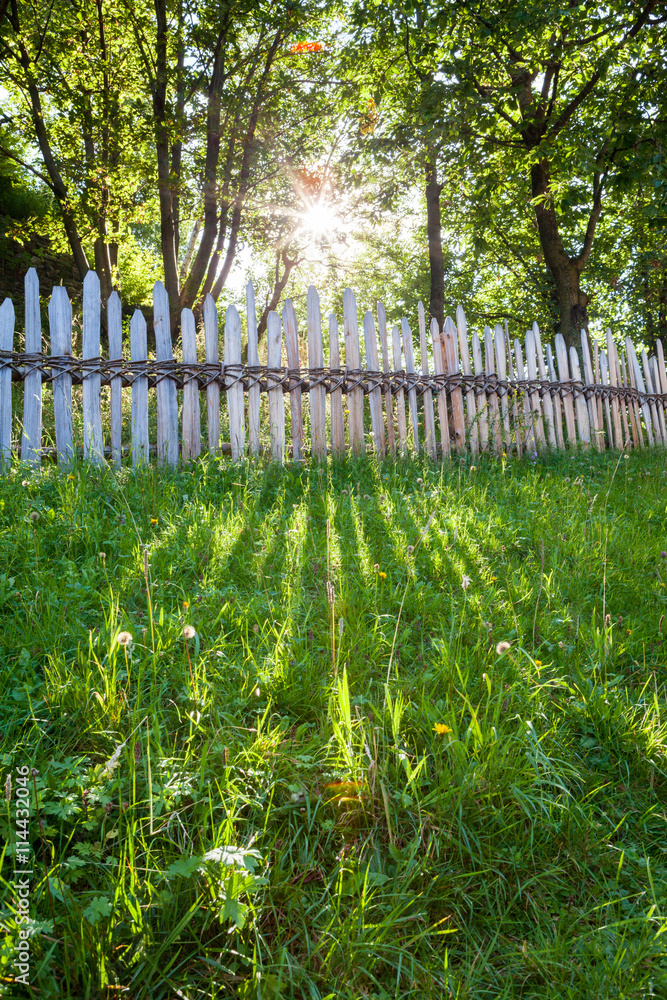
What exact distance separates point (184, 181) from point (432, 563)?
11209mm

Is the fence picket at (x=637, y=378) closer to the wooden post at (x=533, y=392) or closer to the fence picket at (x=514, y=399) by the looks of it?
the wooden post at (x=533, y=392)

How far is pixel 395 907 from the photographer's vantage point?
1371 millimetres

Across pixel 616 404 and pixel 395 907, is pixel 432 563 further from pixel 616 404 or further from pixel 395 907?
pixel 616 404

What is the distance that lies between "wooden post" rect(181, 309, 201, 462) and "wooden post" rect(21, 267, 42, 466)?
1.13 m

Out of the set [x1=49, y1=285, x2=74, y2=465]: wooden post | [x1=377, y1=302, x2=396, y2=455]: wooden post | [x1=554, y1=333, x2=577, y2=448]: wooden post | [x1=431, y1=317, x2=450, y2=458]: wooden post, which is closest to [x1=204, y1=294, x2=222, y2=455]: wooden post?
[x1=49, y1=285, x2=74, y2=465]: wooden post

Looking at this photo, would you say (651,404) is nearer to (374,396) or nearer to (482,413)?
(482,413)

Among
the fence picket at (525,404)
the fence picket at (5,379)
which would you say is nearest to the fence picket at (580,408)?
the fence picket at (525,404)

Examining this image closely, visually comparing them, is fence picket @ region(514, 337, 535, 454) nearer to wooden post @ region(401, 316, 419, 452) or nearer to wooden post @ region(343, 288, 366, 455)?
wooden post @ region(401, 316, 419, 452)

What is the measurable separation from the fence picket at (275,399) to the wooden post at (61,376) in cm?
168

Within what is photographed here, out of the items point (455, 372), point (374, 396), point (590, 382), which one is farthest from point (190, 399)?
point (590, 382)

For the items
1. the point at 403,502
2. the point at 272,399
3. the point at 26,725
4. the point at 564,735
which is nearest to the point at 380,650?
the point at 564,735

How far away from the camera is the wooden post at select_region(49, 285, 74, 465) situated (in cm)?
463

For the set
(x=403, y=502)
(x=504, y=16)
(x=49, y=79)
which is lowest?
(x=403, y=502)

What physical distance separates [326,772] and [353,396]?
176 inches
